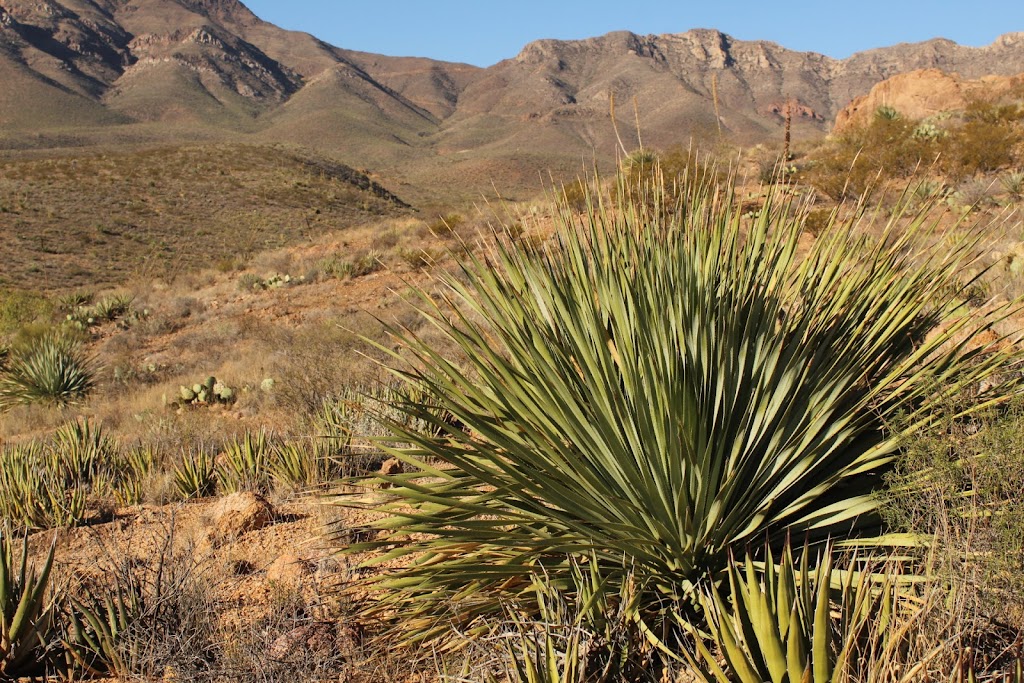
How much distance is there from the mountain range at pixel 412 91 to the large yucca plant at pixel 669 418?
6070cm

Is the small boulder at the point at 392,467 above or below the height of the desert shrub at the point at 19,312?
→ above

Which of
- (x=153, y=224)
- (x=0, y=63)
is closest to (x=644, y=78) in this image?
(x=0, y=63)

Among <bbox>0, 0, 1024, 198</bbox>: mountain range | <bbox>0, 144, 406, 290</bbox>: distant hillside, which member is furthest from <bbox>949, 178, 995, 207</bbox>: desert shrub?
<bbox>0, 0, 1024, 198</bbox>: mountain range

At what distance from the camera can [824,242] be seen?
3.10 meters

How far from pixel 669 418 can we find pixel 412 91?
197742 millimetres

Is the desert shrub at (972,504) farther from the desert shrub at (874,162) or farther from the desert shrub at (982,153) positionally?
the desert shrub at (982,153)

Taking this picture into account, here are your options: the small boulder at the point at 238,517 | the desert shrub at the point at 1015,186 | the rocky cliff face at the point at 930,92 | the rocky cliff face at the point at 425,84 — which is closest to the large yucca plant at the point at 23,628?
the small boulder at the point at 238,517

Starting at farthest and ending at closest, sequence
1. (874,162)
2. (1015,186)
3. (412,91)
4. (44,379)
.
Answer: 1. (412,91)
2. (874,162)
3. (1015,186)
4. (44,379)

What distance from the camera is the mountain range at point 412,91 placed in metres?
92.4

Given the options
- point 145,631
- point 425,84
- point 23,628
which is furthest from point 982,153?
point 425,84

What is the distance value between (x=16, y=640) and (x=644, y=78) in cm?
14332

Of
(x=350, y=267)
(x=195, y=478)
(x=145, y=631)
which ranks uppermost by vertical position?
(x=350, y=267)

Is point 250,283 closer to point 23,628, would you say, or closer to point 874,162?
→ point 874,162

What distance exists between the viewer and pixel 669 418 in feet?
7.90
